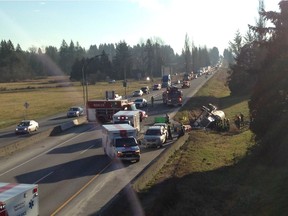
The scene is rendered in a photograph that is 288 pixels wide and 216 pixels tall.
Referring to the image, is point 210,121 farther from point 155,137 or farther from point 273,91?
point 273,91

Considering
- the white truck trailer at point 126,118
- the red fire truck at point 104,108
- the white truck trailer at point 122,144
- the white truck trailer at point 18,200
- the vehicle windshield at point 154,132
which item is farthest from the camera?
the red fire truck at point 104,108

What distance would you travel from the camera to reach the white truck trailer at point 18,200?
13.4 meters

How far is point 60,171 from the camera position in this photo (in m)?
28.8

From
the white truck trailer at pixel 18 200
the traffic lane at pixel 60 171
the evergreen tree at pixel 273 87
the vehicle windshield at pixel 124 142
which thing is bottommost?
the traffic lane at pixel 60 171

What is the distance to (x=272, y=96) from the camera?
29672mm

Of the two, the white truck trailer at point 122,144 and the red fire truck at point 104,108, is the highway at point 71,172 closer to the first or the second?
the white truck trailer at point 122,144

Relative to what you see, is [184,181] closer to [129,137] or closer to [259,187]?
[259,187]

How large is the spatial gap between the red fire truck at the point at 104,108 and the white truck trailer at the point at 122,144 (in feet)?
58.4

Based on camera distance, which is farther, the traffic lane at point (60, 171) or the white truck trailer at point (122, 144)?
the white truck trailer at point (122, 144)

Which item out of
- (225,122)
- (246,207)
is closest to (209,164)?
(246,207)

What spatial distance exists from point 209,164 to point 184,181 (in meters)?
6.42

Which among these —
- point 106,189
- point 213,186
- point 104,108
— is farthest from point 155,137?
point 104,108

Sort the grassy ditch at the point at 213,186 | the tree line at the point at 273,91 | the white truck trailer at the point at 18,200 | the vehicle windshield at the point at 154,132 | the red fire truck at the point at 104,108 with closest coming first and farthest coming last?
1. the white truck trailer at the point at 18,200
2. the grassy ditch at the point at 213,186
3. the tree line at the point at 273,91
4. the vehicle windshield at the point at 154,132
5. the red fire truck at the point at 104,108

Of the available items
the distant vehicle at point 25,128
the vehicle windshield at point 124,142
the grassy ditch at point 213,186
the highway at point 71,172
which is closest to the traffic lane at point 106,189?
the highway at point 71,172
